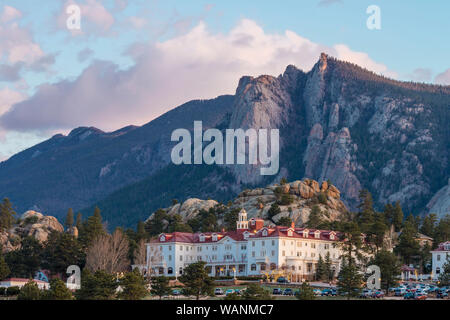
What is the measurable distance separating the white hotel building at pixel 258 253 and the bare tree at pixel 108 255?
5.70 m

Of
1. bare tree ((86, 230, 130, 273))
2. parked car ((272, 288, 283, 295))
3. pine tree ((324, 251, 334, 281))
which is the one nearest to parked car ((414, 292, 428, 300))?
parked car ((272, 288, 283, 295))

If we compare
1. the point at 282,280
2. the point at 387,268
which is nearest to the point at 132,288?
the point at 387,268

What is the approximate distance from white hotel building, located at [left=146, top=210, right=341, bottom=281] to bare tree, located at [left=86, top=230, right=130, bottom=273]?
18.7 ft

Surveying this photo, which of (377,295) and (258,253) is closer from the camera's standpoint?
(377,295)

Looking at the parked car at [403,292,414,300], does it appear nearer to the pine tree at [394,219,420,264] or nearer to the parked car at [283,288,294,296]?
the parked car at [283,288,294,296]

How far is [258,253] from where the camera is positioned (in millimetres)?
185500

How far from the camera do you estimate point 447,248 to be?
181 metres

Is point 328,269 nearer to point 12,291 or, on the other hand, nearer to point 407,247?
point 407,247

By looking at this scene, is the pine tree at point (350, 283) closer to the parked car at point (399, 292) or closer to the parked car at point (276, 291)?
the parked car at point (399, 292)

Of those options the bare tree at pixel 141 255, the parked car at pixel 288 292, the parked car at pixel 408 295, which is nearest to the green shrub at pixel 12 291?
the parked car at pixel 288 292

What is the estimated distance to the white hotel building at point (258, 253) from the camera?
182 metres

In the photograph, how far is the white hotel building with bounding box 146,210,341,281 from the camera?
598 feet

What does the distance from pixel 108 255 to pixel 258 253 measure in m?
30.8
